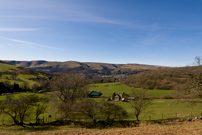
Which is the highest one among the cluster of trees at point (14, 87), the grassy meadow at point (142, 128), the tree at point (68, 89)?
the tree at point (68, 89)

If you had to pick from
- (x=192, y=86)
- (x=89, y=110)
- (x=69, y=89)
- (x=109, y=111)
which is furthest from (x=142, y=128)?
(x=69, y=89)

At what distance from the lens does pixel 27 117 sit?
27.8 m

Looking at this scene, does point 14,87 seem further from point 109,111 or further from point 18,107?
point 109,111

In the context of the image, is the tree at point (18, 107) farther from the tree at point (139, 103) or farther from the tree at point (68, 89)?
the tree at point (139, 103)

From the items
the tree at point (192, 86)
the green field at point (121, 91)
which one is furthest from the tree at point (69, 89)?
the green field at point (121, 91)

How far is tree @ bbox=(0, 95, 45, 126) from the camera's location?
2559 cm

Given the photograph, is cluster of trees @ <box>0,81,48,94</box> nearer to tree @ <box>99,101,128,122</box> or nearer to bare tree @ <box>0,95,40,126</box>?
bare tree @ <box>0,95,40,126</box>

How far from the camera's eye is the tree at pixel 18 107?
2559cm

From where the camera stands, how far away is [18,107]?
85.3 feet

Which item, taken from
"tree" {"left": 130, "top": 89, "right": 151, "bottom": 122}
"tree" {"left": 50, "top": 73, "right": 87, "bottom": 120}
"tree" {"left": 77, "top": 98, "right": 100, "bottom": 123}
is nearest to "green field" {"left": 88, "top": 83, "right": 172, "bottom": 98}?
"tree" {"left": 50, "top": 73, "right": 87, "bottom": 120}

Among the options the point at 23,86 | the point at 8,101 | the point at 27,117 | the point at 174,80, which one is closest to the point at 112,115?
the point at 27,117

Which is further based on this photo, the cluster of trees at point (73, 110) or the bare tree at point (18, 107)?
the cluster of trees at point (73, 110)

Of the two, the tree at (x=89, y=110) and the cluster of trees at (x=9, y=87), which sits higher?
the tree at (x=89, y=110)

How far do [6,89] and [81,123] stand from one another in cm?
11063
